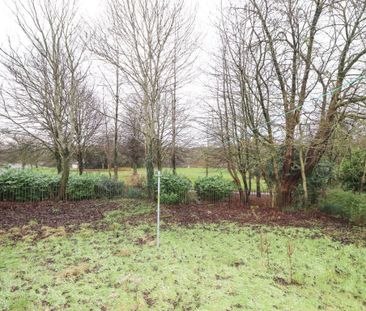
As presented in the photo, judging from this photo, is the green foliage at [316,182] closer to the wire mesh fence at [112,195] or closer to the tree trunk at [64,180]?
the wire mesh fence at [112,195]

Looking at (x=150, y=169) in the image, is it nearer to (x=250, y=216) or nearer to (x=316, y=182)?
(x=250, y=216)

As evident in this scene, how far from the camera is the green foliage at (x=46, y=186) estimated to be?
8.18m

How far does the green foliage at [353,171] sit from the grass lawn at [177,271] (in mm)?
3251

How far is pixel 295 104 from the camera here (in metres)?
6.71

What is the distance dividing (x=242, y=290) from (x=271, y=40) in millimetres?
5925

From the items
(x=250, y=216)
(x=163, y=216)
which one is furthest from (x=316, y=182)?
(x=163, y=216)

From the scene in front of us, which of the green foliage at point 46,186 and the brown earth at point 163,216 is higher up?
the green foliage at point 46,186

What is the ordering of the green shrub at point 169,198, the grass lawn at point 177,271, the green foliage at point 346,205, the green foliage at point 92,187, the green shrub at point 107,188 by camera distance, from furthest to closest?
the green shrub at point 107,188 < the green foliage at point 92,187 < the green shrub at point 169,198 < the green foliage at point 346,205 < the grass lawn at point 177,271

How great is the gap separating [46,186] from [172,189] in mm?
4414

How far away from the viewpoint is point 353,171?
23.6ft

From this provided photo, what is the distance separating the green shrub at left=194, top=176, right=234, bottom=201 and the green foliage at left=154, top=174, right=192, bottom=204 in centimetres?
70

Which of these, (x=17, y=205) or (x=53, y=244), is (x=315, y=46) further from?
(x=17, y=205)

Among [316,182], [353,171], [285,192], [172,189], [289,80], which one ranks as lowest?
[285,192]

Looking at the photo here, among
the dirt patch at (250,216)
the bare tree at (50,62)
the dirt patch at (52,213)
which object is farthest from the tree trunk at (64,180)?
the dirt patch at (250,216)
